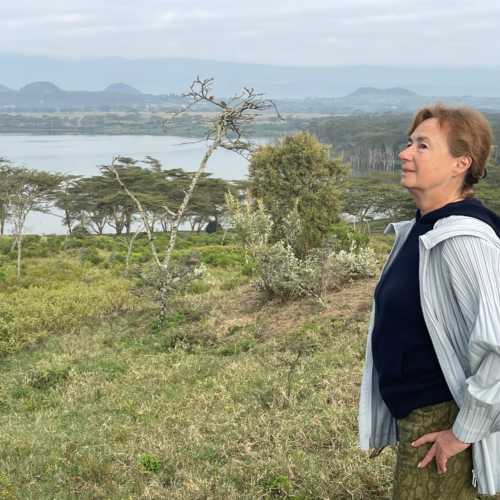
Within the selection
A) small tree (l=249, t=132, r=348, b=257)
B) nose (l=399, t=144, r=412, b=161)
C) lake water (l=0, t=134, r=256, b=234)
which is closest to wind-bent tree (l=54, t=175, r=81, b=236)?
lake water (l=0, t=134, r=256, b=234)

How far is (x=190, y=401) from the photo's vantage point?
16.9ft

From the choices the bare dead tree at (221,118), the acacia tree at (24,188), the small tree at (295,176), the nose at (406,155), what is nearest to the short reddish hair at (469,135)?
the nose at (406,155)

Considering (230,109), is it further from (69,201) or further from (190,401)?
(69,201)

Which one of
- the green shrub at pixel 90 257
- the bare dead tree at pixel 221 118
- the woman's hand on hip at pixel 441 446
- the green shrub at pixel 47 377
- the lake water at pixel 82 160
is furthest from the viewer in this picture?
the lake water at pixel 82 160

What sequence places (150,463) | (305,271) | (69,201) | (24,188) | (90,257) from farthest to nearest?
(69,201) < (24,188) < (90,257) < (305,271) < (150,463)

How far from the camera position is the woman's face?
1677 millimetres

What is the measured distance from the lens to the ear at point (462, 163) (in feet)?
5.48

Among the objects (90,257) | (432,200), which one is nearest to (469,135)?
(432,200)

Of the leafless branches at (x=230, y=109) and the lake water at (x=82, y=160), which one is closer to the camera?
the leafless branches at (x=230, y=109)

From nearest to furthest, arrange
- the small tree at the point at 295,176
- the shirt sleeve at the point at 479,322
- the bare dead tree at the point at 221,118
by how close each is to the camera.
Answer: the shirt sleeve at the point at 479,322 → the bare dead tree at the point at 221,118 → the small tree at the point at 295,176

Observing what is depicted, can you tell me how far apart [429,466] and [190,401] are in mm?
3613

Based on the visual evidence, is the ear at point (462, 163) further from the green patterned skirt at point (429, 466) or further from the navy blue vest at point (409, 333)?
the green patterned skirt at point (429, 466)

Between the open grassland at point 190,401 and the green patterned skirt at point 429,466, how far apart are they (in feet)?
4.16

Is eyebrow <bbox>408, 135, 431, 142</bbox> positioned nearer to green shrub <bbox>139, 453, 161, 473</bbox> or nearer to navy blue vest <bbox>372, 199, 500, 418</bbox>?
navy blue vest <bbox>372, 199, 500, 418</bbox>
